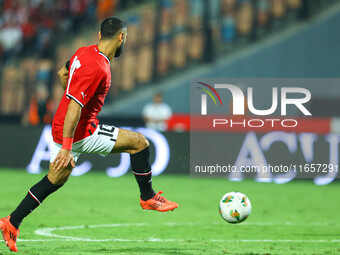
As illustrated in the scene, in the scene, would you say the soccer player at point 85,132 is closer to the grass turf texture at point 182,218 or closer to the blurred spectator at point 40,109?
the grass turf texture at point 182,218

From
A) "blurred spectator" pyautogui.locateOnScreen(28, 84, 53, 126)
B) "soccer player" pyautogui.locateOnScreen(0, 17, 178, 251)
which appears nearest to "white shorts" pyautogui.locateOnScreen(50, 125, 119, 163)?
"soccer player" pyautogui.locateOnScreen(0, 17, 178, 251)

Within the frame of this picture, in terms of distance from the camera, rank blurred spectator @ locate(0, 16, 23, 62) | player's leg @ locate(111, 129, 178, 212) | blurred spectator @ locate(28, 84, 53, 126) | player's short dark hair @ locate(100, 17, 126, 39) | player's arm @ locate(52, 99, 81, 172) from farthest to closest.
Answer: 1. blurred spectator @ locate(0, 16, 23, 62)
2. blurred spectator @ locate(28, 84, 53, 126)
3. player's leg @ locate(111, 129, 178, 212)
4. player's short dark hair @ locate(100, 17, 126, 39)
5. player's arm @ locate(52, 99, 81, 172)

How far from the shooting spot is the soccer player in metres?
6.29

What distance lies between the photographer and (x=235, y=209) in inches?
285

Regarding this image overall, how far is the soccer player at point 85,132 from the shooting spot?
6.29 meters

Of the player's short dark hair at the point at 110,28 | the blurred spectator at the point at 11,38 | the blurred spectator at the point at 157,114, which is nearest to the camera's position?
the player's short dark hair at the point at 110,28

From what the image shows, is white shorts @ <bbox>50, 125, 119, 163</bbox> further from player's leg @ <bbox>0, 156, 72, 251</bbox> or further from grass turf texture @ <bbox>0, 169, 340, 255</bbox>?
grass turf texture @ <bbox>0, 169, 340, 255</bbox>

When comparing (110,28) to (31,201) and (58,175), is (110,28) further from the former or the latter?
(31,201)

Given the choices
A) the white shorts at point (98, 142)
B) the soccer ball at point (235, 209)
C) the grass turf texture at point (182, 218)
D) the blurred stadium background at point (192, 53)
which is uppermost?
the blurred stadium background at point (192, 53)

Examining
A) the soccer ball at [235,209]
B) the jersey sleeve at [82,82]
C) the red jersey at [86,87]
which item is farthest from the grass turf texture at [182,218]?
the jersey sleeve at [82,82]

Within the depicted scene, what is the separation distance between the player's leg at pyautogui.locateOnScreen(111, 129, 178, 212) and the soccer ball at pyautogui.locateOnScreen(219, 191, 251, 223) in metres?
0.55

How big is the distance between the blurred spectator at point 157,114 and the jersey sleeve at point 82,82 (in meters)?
10.3

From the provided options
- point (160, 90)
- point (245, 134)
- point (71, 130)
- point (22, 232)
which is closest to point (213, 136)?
point (245, 134)

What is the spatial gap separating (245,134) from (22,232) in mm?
7762
